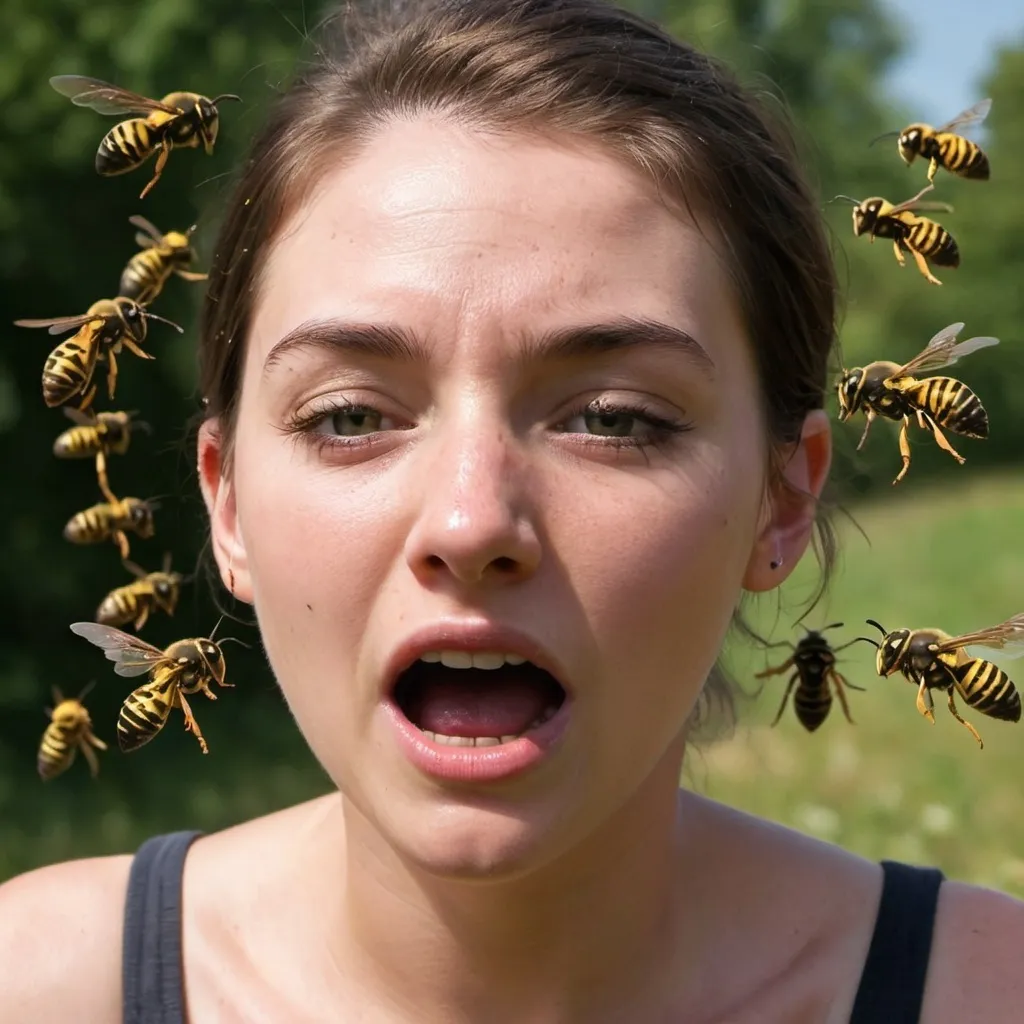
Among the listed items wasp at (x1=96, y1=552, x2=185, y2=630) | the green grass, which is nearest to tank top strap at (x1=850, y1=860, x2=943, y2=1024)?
the green grass

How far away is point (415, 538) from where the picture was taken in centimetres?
196

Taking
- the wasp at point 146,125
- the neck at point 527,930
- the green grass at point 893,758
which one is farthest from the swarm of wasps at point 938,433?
the wasp at point 146,125

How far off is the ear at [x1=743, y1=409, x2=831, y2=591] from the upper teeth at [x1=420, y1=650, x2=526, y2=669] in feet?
1.99

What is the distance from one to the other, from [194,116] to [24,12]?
15.7ft

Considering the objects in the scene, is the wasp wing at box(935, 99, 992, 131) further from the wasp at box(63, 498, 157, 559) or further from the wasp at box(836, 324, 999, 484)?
the wasp at box(63, 498, 157, 559)

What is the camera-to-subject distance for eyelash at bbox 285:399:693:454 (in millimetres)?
2127

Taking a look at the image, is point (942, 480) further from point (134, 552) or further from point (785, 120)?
point (785, 120)

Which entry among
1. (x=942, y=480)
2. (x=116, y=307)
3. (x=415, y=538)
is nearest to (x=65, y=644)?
(x=116, y=307)

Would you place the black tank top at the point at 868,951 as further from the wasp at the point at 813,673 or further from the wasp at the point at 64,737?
the wasp at the point at 64,737

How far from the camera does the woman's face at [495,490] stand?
1990 millimetres

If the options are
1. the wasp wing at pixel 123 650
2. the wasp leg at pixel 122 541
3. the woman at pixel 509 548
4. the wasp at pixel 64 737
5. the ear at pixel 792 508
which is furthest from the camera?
the wasp at pixel 64 737

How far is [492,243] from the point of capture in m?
2.08

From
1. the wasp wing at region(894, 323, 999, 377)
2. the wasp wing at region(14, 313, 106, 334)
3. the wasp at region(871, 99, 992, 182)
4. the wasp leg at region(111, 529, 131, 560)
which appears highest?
the wasp at region(871, 99, 992, 182)

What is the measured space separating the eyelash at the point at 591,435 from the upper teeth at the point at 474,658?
0.35m
